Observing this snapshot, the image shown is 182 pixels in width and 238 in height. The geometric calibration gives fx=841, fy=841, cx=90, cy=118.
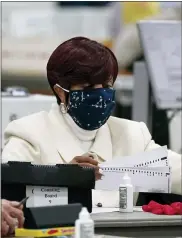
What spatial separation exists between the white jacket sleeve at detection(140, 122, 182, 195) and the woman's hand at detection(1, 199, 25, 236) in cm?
102

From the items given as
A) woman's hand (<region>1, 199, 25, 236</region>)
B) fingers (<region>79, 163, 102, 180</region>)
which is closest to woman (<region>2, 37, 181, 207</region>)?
fingers (<region>79, 163, 102, 180</region>)

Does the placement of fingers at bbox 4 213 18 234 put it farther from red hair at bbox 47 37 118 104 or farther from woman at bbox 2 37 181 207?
red hair at bbox 47 37 118 104

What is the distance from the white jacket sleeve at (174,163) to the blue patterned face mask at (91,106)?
0.72 feet

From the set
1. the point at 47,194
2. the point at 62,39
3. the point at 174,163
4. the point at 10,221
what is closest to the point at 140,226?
the point at 47,194

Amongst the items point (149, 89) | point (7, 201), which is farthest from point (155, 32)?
point (7, 201)

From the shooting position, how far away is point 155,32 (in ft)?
18.7

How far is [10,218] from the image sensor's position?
2436mm

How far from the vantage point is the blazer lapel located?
328 centimetres

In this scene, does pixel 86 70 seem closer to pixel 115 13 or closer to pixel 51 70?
pixel 51 70

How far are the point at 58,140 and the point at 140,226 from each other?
78 cm

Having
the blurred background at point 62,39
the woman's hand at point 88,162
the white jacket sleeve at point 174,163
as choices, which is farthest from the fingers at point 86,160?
the blurred background at point 62,39

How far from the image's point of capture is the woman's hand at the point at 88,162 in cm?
290

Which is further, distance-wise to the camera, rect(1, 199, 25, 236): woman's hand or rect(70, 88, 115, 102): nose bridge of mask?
rect(70, 88, 115, 102): nose bridge of mask

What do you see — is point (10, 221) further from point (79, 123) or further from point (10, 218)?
point (79, 123)
